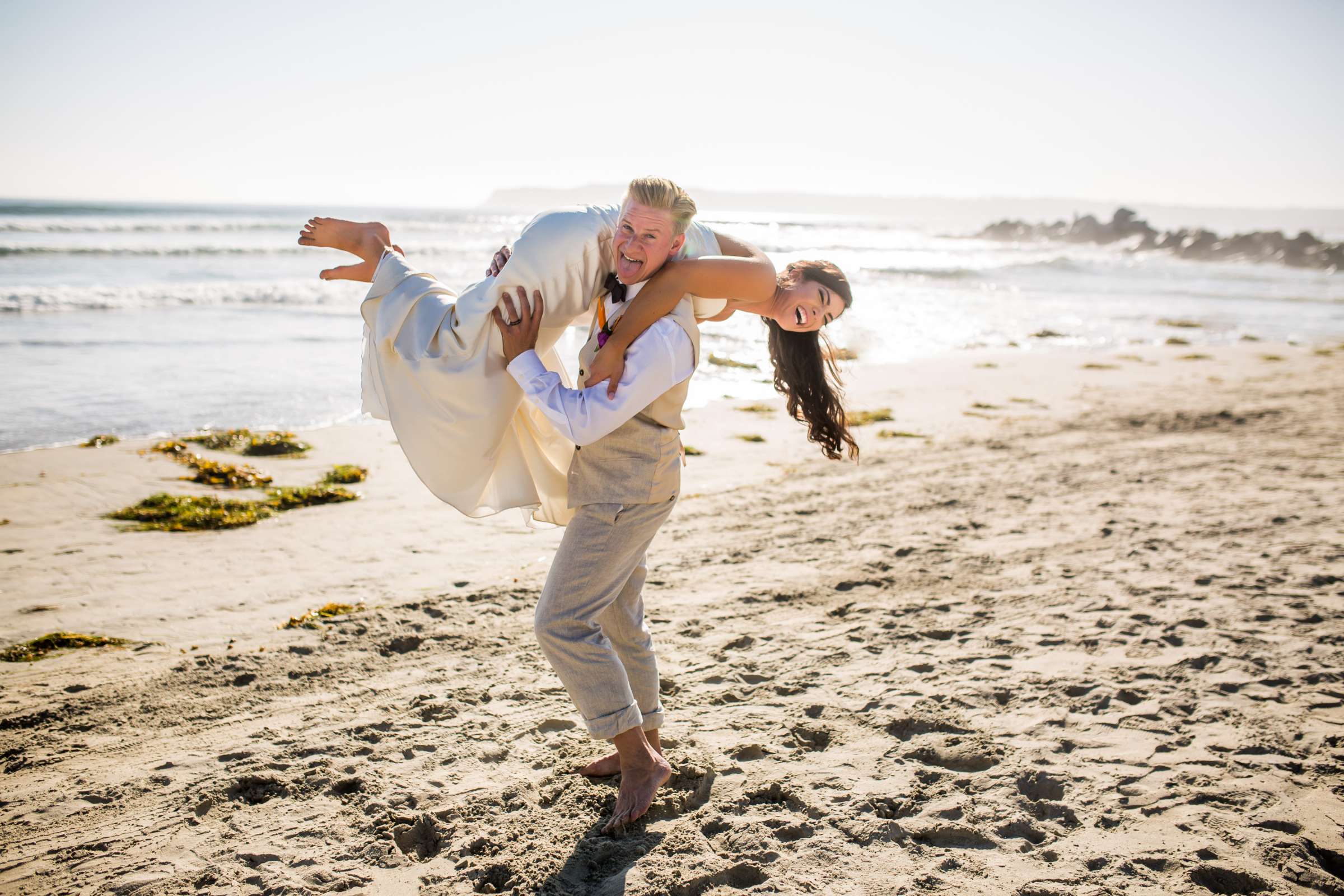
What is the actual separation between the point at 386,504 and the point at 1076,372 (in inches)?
399

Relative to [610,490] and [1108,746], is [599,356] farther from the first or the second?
[1108,746]

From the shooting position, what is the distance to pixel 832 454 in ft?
11.8

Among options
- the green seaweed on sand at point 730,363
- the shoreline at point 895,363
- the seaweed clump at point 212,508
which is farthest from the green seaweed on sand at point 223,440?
the green seaweed on sand at point 730,363

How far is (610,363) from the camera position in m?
2.59

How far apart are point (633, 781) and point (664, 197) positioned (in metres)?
1.91

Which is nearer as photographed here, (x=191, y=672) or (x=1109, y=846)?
(x=1109, y=846)

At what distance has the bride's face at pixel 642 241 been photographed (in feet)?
8.39

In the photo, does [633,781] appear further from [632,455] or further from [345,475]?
[345,475]

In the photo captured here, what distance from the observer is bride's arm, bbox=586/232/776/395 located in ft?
8.48

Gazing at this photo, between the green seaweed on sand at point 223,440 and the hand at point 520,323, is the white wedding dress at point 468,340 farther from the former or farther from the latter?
the green seaweed on sand at point 223,440

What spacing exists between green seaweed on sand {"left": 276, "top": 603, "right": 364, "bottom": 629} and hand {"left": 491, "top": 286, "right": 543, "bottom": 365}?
245 centimetres

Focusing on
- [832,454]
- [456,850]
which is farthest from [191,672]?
[832,454]

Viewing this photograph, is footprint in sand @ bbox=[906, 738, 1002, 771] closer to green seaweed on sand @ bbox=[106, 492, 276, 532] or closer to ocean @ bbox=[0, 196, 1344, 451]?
ocean @ bbox=[0, 196, 1344, 451]

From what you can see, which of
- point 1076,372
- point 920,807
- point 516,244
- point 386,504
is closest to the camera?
point 516,244
